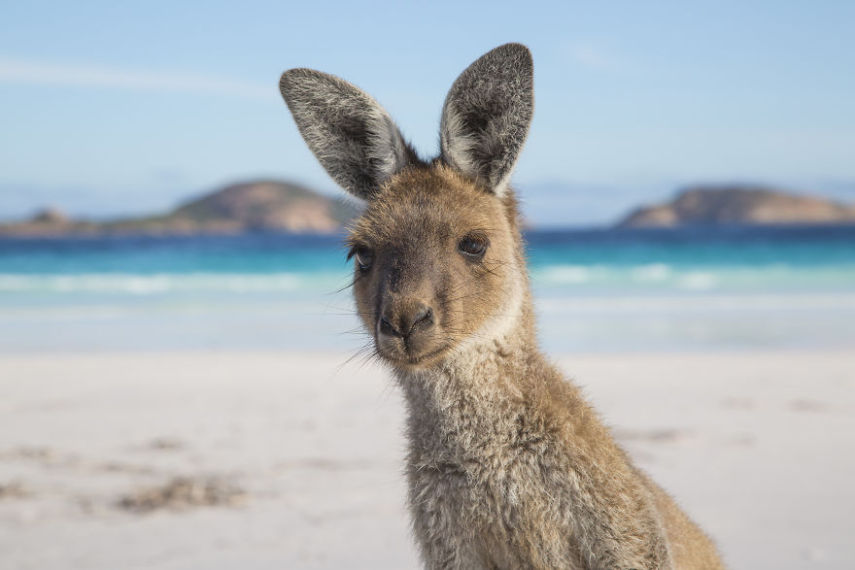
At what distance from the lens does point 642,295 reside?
23.8 m

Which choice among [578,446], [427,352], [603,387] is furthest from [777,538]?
[603,387]

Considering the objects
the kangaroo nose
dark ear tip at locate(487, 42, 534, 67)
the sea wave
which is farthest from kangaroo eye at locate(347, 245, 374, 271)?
the sea wave

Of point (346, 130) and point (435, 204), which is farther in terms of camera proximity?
point (346, 130)

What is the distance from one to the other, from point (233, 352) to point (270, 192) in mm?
54167

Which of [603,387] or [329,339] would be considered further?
[329,339]

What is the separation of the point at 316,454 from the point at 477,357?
5.09 meters

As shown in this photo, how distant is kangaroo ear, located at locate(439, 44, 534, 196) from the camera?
3.39 meters

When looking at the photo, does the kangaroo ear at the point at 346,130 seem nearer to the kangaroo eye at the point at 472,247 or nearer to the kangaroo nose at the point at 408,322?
the kangaroo eye at the point at 472,247

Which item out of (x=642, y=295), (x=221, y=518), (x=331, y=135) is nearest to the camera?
(x=331, y=135)

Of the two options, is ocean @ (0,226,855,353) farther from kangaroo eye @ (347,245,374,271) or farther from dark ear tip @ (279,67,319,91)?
dark ear tip @ (279,67,319,91)

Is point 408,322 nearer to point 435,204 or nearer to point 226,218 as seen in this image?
point 435,204

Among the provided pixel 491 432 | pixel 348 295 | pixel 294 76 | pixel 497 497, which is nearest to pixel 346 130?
pixel 294 76

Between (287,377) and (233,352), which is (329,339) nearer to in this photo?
(233,352)

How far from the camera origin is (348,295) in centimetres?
403
